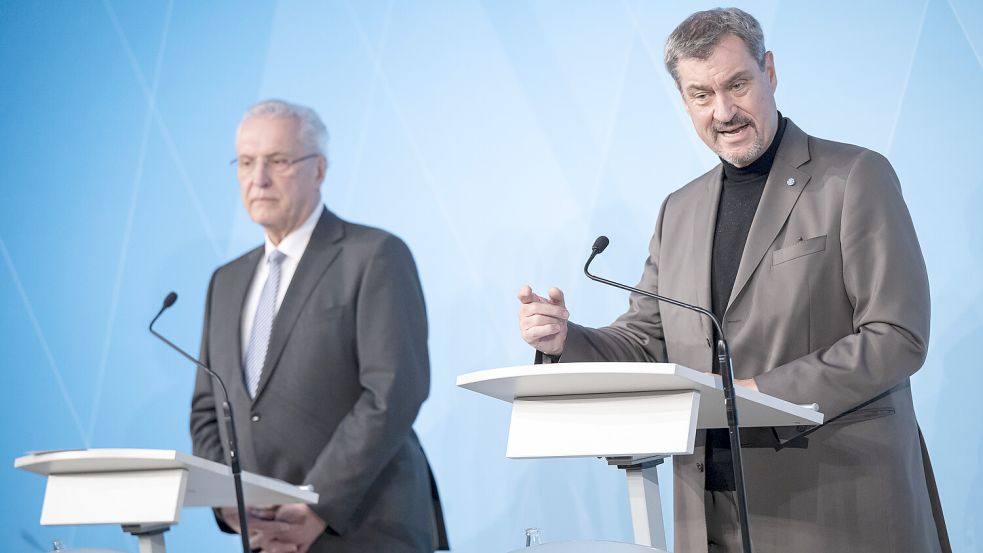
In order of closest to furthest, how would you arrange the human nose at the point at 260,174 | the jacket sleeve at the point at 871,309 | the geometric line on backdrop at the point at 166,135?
the jacket sleeve at the point at 871,309 < the human nose at the point at 260,174 < the geometric line on backdrop at the point at 166,135

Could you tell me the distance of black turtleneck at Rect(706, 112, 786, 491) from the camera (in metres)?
2.42

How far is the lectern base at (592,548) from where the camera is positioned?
6.23 feet

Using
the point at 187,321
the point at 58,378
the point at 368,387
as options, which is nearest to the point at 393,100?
the point at 187,321

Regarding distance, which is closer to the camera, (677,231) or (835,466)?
(835,466)

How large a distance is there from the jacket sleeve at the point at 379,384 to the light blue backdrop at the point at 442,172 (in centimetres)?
73

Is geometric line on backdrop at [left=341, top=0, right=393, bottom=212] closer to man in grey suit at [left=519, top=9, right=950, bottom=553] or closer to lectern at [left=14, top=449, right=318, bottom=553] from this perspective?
man in grey suit at [left=519, top=9, right=950, bottom=553]

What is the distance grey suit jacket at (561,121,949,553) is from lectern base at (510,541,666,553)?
0.46m

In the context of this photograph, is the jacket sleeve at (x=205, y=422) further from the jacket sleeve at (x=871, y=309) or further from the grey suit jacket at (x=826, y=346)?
the jacket sleeve at (x=871, y=309)

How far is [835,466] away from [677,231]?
746 mm

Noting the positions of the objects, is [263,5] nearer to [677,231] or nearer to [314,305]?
[314,305]

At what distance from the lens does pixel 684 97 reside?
2.66 metres

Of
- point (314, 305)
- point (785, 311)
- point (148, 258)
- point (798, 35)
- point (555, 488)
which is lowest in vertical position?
point (555, 488)

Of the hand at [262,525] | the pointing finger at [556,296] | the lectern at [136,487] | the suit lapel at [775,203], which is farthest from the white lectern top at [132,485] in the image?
the suit lapel at [775,203]

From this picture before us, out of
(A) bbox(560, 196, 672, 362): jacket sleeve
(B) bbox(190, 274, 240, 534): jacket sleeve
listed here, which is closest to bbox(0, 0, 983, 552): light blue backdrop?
(A) bbox(560, 196, 672, 362): jacket sleeve
